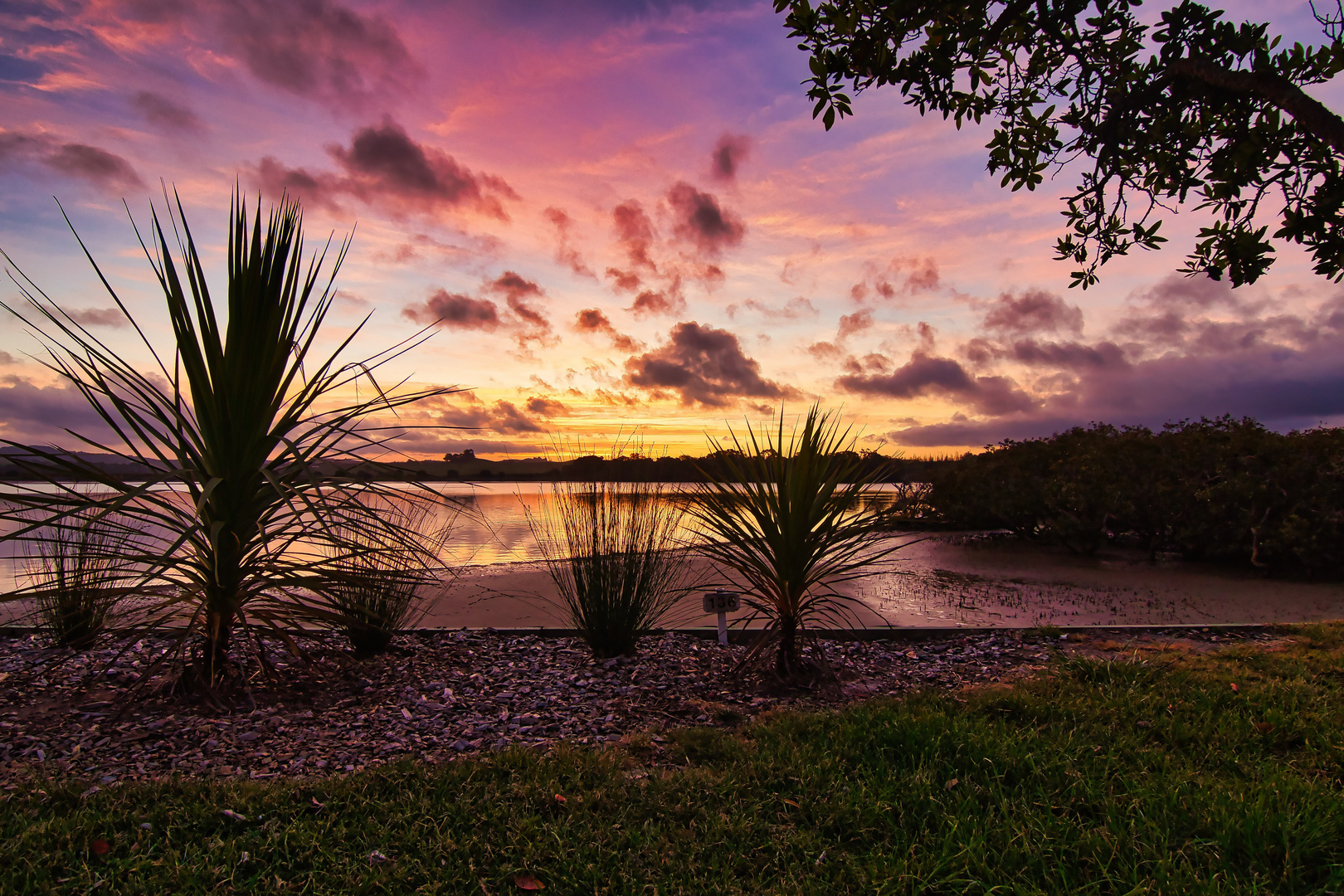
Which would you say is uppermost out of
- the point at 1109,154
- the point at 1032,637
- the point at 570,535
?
the point at 1109,154

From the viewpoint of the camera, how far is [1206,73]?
305cm

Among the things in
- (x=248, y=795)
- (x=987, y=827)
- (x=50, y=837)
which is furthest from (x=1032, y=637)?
(x=50, y=837)

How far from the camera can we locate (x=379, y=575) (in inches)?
131

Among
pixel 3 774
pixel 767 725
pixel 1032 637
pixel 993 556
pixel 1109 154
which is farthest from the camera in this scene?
pixel 993 556

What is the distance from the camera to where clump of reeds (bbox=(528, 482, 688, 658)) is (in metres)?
4.20

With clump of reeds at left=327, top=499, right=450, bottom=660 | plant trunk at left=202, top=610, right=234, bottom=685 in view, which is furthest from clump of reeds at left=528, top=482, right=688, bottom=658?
plant trunk at left=202, top=610, right=234, bottom=685

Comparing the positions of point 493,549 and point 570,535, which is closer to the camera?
point 570,535

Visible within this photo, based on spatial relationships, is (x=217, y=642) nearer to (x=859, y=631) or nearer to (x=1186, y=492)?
(x=859, y=631)

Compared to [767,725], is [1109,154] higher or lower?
higher

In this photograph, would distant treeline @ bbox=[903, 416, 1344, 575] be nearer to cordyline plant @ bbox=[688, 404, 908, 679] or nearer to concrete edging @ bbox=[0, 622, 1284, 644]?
concrete edging @ bbox=[0, 622, 1284, 644]

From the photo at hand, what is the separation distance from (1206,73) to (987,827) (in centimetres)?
338

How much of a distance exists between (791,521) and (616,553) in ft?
3.73

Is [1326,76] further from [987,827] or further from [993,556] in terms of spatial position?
[993,556]

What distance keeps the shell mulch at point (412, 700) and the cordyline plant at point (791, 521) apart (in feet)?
1.42
